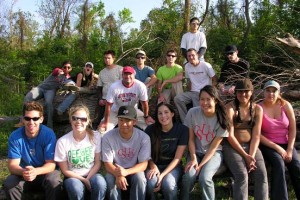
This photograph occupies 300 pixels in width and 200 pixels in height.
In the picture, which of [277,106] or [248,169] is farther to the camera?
[277,106]

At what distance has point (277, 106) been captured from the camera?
14.9ft

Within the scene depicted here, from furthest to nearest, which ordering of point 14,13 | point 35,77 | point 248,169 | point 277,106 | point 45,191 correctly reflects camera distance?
1. point 14,13
2. point 35,77
3. point 277,106
4. point 248,169
5. point 45,191

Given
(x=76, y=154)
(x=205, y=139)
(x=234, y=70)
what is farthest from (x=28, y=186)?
(x=234, y=70)

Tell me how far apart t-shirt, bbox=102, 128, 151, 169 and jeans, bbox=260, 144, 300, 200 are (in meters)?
1.45

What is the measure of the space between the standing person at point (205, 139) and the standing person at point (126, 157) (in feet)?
1.64

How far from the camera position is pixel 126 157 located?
407 centimetres

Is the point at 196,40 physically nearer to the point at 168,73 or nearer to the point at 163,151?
the point at 168,73

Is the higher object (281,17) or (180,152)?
(281,17)

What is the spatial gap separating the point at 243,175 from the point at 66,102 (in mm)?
4716

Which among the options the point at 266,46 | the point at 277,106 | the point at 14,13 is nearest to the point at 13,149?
the point at 277,106

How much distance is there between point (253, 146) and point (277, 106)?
69 cm

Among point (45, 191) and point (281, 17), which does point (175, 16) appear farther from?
point (45, 191)

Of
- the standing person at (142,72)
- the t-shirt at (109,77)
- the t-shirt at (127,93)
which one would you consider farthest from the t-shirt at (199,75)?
the t-shirt at (109,77)

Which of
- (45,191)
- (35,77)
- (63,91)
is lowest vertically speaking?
(45,191)
